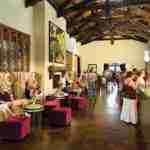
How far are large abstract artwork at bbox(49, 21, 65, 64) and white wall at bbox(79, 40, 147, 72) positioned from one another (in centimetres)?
911

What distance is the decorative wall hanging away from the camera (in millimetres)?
6145

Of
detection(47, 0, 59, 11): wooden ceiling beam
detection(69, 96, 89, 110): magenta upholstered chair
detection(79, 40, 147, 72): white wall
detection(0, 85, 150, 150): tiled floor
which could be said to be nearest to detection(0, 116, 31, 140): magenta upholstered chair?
detection(0, 85, 150, 150): tiled floor

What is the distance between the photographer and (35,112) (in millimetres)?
6168

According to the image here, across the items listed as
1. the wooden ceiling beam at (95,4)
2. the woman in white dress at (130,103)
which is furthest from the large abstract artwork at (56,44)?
the woman in white dress at (130,103)

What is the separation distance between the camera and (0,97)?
18.6 feet

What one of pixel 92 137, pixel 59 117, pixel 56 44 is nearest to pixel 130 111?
pixel 92 137

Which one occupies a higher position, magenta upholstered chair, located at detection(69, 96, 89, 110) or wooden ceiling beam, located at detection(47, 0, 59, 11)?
wooden ceiling beam, located at detection(47, 0, 59, 11)

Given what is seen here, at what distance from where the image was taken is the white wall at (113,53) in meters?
18.8

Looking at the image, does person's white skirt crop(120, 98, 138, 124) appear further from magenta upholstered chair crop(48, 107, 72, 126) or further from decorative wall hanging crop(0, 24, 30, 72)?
decorative wall hanging crop(0, 24, 30, 72)

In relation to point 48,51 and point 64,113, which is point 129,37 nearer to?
point 48,51

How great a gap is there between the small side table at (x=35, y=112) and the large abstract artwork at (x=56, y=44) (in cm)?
294

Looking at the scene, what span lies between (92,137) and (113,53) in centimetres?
1425

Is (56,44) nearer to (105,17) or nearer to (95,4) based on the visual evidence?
(95,4)

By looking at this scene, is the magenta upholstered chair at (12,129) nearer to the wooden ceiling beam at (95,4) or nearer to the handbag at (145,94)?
the handbag at (145,94)
